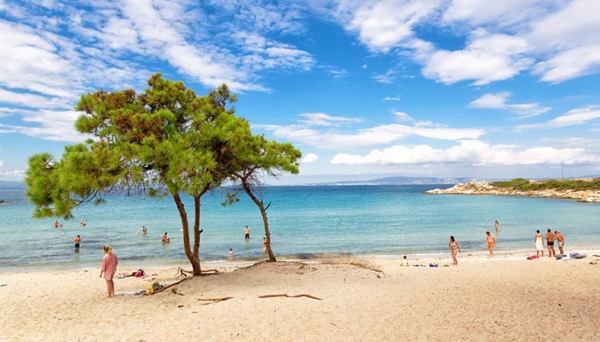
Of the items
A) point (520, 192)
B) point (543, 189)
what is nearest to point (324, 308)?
point (520, 192)

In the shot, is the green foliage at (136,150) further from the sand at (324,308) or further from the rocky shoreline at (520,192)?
the rocky shoreline at (520,192)

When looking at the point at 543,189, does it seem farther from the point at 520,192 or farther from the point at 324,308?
the point at 324,308

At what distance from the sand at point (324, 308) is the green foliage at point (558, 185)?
83893mm

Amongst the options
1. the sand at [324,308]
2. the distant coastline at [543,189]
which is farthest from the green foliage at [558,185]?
the sand at [324,308]

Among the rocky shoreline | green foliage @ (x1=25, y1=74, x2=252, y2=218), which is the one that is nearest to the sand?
green foliage @ (x1=25, y1=74, x2=252, y2=218)

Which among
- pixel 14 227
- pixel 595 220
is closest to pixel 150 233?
pixel 14 227

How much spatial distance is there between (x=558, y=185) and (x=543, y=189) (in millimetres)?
3382

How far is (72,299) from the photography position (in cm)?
1115

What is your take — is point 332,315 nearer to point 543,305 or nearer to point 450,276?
point 543,305

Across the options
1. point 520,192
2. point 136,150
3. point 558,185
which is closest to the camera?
point 136,150

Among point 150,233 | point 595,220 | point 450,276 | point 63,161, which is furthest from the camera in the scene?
point 595,220

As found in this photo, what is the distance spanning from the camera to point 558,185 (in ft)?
278

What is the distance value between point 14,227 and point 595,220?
6432 centimetres

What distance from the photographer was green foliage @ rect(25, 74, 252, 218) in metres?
8.82
